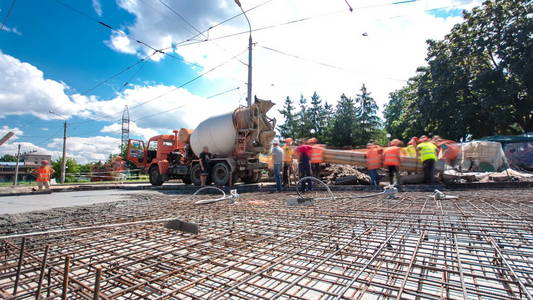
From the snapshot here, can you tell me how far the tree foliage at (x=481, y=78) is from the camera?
17.5 metres

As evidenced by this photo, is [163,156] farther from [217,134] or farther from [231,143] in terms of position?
[231,143]

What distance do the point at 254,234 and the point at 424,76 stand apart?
80.8 ft

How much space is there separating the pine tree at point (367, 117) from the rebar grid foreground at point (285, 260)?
135 ft

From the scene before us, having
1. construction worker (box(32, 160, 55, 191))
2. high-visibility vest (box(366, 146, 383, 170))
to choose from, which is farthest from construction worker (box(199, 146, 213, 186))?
construction worker (box(32, 160, 55, 191))

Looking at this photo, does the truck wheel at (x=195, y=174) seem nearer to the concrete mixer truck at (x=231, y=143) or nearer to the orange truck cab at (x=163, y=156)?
the concrete mixer truck at (x=231, y=143)

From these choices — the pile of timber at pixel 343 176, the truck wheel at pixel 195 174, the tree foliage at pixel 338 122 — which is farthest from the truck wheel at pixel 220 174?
the tree foliage at pixel 338 122

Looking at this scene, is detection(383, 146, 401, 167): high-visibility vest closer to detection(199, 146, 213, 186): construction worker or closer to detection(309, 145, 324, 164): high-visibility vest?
detection(309, 145, 324, 164): high-visibility vest

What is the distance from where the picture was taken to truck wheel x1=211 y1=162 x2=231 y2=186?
10.3 meters

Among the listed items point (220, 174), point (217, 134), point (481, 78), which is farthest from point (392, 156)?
point (481, 78)

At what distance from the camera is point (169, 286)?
4.47 feet

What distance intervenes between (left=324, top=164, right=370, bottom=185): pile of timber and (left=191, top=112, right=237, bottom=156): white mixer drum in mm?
3972

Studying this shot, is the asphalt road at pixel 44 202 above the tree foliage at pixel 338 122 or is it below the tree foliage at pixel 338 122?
below

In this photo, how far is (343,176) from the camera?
9.92 m

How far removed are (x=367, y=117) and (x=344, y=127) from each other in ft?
21.7
